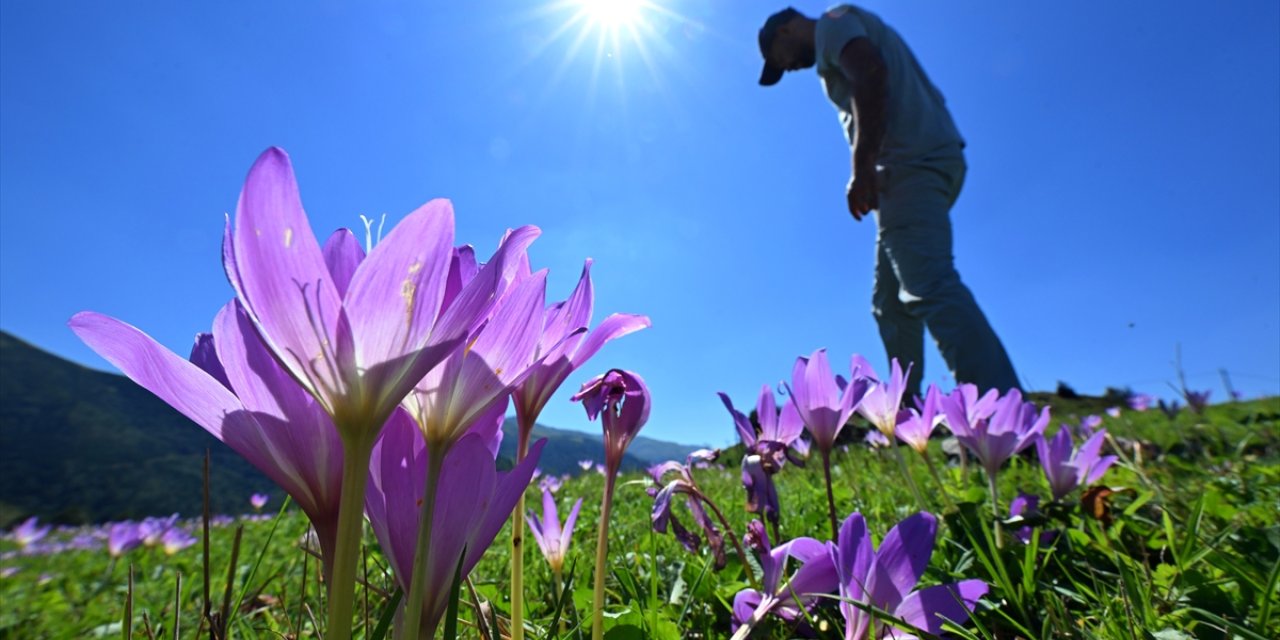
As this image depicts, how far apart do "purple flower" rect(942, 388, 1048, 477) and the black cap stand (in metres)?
6.92

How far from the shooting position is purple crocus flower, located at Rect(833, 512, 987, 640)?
0.85 meters

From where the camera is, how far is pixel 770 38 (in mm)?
7547

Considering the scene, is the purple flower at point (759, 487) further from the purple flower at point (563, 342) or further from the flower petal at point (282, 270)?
the flower petal at point (282, 270)

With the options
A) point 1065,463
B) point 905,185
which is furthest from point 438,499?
point 905,185

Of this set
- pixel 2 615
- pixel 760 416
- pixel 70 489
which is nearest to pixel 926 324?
pixel 760 416

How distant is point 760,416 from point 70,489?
6001 centimetres

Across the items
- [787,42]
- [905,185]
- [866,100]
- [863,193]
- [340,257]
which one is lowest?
[340,257]

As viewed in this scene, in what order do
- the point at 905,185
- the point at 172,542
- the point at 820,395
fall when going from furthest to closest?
the point at 905,185 < the point at 172,542 < the point at 820,395

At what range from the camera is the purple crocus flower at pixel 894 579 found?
0.85 m

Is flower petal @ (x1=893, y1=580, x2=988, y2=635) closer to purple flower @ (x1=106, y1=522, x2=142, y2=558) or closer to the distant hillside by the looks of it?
purple flower @ (x1=106, y1=522, x2=142, y2=558)

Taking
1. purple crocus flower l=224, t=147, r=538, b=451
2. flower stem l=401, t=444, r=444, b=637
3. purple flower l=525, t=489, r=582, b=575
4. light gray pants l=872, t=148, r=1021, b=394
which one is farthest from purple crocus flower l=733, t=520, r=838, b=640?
light gray pants l=872, t=148, r=1021, b=394

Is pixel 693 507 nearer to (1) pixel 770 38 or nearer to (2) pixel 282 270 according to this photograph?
(2) pixel 282 270

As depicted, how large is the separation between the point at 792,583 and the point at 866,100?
5514 millimetres

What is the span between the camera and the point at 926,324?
191 inches
